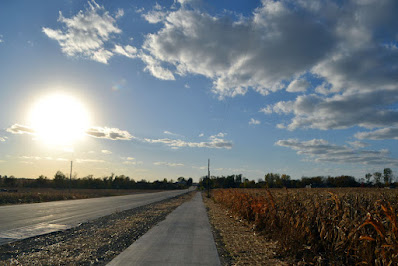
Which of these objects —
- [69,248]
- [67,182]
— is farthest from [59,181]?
[69,248]

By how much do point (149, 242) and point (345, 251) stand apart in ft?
17.5

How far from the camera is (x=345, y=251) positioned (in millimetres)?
5363

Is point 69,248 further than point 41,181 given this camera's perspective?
No

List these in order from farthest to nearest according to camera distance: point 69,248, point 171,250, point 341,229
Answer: point 69,248, point 171,250, point 341,229

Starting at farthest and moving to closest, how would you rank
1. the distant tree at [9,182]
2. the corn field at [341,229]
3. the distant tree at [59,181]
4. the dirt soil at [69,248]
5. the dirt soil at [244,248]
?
1. the distant tree at [59,181]
2. the distant tree at [9,182]
3. the dirt soil at [244,248]
4. the dirt soil at [69,248]
5. the corn field at [341,229]

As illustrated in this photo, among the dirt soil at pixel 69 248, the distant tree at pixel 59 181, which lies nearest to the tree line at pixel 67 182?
the distant tree at pixel 59 181

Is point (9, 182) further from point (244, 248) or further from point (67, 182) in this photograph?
point (244, 248)

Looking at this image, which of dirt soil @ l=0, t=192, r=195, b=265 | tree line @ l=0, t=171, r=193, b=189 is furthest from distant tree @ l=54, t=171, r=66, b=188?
dirt soil @ l=0, t=192, r=195, b=265

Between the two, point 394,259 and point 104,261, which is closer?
point 394,259

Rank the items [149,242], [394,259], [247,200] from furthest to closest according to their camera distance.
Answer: [247,200], [149,242], [394,259]

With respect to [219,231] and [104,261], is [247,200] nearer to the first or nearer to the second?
[219,231]

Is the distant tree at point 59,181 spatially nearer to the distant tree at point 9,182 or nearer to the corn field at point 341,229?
the distant tree at point 9,182

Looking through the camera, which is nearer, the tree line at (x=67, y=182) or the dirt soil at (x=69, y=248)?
the dirt soil at (x=69, y=248)

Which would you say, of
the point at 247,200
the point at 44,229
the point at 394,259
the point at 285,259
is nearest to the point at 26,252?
the point at 44,229
